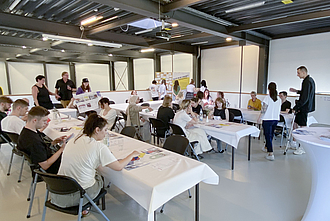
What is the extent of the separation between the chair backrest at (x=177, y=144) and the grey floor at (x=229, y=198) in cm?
64

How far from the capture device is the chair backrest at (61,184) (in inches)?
62.3

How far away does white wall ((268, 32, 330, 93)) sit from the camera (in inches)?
269

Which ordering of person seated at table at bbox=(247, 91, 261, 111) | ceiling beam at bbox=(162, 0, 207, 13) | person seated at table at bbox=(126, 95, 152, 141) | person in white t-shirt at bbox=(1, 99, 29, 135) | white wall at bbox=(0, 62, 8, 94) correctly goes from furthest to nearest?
white wall at bbox=(0, 62, 8, 94) < person seated at table at bbox=(247, 91, 261, 111) < person seated at table at bbox=(126, 95, 152, 141) < ceiling beam at bbox=(162, 0, 207, 13) < person in white t-shirt at bbox=(1, 99, 29, 135)

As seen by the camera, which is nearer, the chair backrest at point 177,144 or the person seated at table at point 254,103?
the chair backrest at point 177,144

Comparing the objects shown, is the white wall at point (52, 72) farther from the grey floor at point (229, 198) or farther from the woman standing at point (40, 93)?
the grey floor at point (229, 198)

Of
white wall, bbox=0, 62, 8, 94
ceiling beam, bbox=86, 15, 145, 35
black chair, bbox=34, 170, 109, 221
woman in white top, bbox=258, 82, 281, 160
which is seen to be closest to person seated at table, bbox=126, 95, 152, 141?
ceiling beam, bbox=86, 15, 145, 35

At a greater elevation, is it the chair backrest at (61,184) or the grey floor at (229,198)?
the chair backrest at (61,184)

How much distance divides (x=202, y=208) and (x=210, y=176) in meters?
0.71

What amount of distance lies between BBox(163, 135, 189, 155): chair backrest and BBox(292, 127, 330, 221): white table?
115 cm

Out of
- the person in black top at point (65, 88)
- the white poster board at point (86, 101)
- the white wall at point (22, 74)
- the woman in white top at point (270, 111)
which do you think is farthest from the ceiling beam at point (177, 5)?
the white wall at point (22, 74)

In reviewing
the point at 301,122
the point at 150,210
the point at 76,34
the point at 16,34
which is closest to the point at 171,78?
the point at 76,34

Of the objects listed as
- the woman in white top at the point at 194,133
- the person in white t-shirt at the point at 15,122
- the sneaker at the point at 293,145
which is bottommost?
the sneaker at the point at 293,145

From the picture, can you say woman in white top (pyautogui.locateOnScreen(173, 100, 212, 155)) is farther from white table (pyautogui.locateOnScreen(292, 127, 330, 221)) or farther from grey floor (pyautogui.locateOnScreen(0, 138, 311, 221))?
white table (pyautogui.locateOnScreen(292, 127, 330, 221))

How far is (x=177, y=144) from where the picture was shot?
2.57 meters
